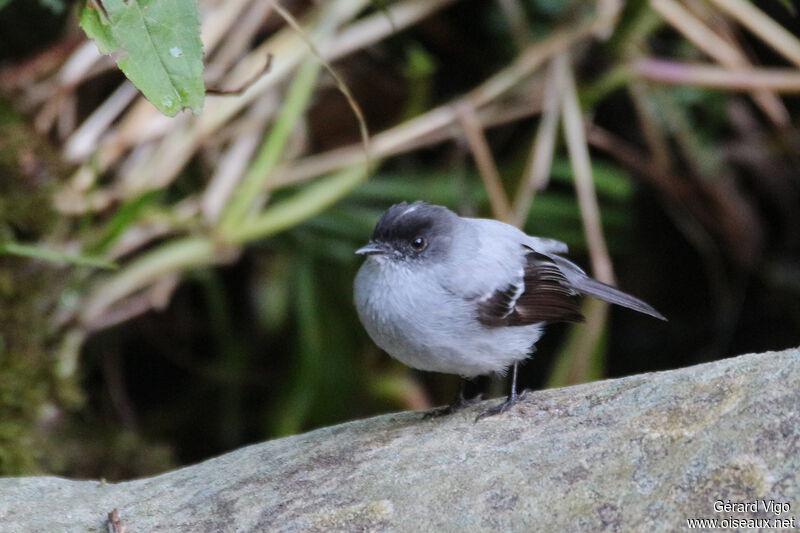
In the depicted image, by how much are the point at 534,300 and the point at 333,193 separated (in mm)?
1290

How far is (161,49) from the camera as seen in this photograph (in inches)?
88.5

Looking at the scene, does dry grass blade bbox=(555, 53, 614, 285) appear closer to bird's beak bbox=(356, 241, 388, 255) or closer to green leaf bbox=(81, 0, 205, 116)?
bird's beak bbox=(356, 241, 388, 255)

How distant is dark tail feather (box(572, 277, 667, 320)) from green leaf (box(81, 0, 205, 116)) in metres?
1.79

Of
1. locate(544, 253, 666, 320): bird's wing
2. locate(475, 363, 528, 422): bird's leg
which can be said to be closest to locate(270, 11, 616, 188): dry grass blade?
locate(544, 253, 666, 320): bird's wing

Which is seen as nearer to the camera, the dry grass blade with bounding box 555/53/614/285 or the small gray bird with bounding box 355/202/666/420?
the small gray bird with bounding box 355/202/666/420

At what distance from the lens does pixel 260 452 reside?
2.87 meters

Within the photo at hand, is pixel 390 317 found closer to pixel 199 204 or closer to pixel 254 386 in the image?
pixel 199 204

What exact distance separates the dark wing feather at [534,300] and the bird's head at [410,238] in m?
0.26

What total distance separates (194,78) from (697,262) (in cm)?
396

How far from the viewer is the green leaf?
2229 mm

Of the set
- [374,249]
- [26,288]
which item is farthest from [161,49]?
[26,288]

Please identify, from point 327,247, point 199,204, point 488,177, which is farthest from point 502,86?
point 199,204

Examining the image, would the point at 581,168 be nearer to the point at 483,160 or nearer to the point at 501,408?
the point at 483,160

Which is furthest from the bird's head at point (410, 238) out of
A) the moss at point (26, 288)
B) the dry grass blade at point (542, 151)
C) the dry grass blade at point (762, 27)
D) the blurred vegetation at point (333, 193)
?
the dry grass blade at point (762, 27)
